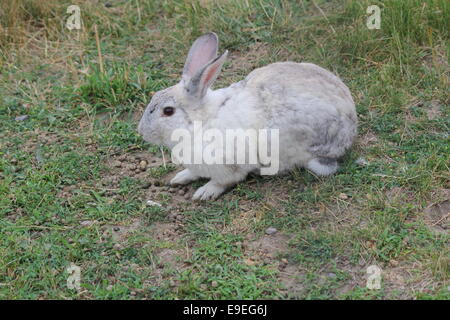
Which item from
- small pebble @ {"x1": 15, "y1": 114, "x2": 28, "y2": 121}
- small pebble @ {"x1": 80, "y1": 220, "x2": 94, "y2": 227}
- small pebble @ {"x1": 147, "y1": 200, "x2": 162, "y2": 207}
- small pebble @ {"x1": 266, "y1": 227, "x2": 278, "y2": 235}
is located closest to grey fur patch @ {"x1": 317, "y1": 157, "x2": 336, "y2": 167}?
small pebble @ {"x1": 266, "y1": 227, "x2": 278, "y2": 235}

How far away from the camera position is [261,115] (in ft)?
15.9

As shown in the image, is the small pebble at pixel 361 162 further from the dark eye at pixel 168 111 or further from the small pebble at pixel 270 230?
the dark eye at pixel 168 111

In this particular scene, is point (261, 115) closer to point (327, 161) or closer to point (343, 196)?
point (327, 161)

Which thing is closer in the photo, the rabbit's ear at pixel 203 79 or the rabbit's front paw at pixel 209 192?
the rabbit's ear at pixel 203 79

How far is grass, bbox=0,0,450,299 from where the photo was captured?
4184 millimetres

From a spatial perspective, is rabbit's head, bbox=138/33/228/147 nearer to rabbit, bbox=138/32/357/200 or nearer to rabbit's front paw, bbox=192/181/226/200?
rabbit, bbox=138/32/357/200

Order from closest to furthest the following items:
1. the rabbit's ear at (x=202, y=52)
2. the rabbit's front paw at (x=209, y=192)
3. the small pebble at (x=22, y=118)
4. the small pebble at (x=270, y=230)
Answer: the small pebble at (x=270, y=230)
the rabbit's front paw at (x=209, y=192)
the rabbit's ear at (x=202, y=52)
the small pebble at (x=22, y=118)

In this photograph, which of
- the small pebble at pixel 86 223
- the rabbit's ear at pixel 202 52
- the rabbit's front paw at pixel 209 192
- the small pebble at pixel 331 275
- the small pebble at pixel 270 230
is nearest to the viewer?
the small pebble at pixel 331 275

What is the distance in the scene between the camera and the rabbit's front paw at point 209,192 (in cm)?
494

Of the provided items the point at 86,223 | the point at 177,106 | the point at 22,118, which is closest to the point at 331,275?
the point at 177,106

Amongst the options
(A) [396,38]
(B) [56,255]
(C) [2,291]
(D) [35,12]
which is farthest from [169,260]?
(D) [35,12]

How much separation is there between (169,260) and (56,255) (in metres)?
0.72

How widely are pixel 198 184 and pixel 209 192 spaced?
21cm

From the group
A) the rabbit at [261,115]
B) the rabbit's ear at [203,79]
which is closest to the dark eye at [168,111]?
the rabbit at [261,115]
